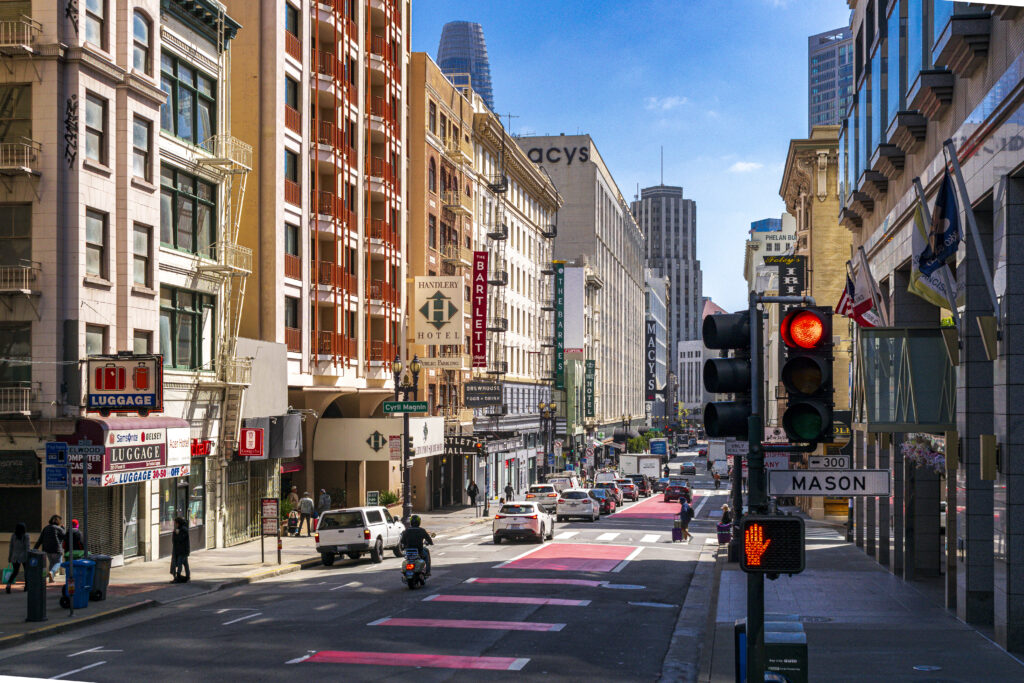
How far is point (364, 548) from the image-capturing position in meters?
33.5

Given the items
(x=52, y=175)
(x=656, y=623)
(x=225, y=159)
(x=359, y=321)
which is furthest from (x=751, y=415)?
(x=359, y=321)

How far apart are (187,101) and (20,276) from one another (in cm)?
1005

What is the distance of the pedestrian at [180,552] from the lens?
2806 centimetres

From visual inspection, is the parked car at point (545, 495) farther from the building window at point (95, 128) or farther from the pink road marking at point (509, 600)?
the building window at point (95, 128)

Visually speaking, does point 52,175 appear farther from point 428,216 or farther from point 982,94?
point 428,216

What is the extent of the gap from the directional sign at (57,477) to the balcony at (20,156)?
9.38 m

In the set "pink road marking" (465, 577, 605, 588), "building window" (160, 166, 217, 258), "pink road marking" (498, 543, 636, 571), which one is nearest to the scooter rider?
"pink road marking" (465, 577, 605, 588)

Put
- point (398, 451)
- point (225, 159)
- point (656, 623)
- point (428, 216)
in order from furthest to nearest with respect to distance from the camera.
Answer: point (428, 216) → point (398, 451) → point (225, 159) → point (656, 623)

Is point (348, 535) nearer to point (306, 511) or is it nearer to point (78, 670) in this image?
point (306, 511)

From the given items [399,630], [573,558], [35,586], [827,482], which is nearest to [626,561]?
[573,558]

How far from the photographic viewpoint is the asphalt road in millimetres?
17203

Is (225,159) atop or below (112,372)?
atop

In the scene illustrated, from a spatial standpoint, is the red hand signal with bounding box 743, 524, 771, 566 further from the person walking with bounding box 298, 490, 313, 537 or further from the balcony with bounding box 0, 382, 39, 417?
the person walking with bounding box 298, 490, 313, 537

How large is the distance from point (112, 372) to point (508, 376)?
5548cm
